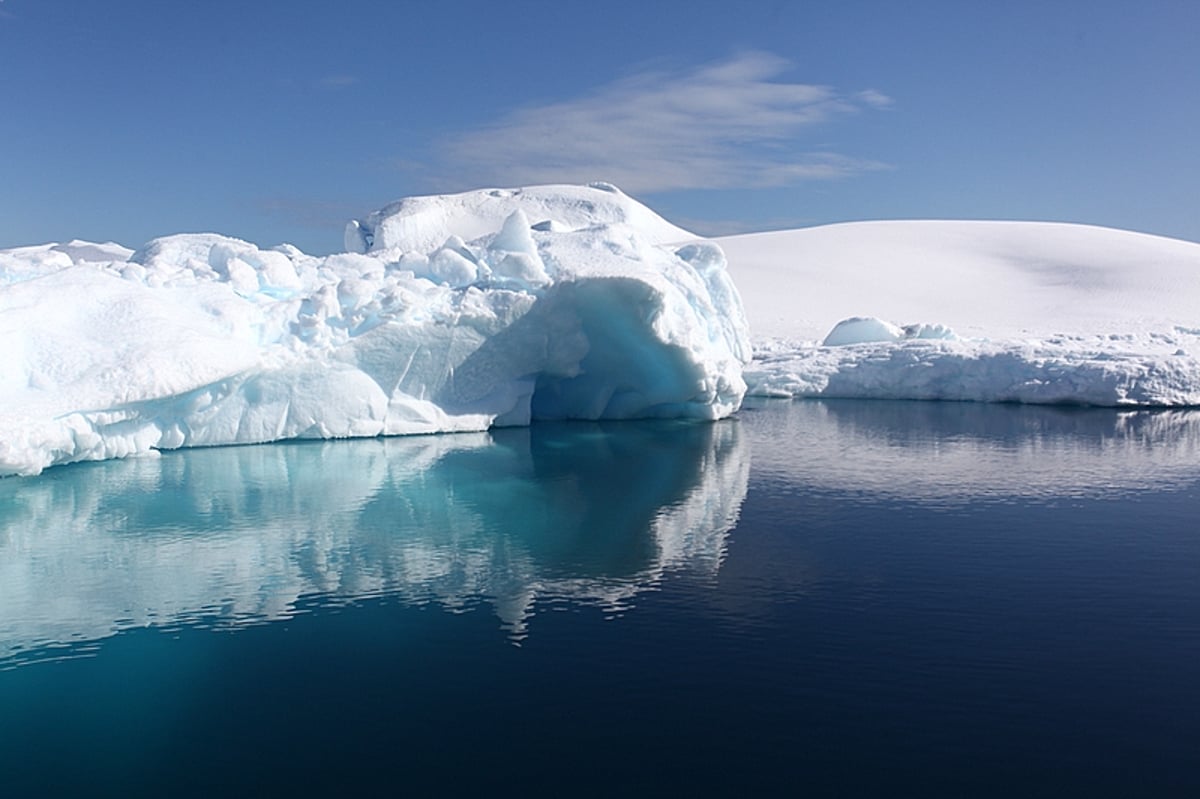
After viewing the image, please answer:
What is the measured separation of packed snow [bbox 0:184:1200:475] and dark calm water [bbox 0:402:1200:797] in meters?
1.51

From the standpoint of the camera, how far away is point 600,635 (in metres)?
7.10

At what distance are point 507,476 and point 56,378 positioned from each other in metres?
5.71

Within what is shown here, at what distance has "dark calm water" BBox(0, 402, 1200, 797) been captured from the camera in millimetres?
5344

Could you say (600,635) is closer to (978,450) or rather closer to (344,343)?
(344,343)

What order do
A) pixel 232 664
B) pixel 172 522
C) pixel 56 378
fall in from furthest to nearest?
pixel 56 378 < pixel 172 522 < pixel 232 664

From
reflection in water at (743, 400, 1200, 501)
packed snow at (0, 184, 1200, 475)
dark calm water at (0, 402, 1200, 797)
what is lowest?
dark calm water at (0, 402, 1200, 797)

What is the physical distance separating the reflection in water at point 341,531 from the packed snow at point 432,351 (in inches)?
29.9

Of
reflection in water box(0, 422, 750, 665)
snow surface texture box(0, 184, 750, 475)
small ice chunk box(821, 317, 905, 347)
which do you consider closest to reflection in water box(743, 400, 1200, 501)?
reflection in water box(0, 422, 750, 665)

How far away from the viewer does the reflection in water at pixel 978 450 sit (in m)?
12.6

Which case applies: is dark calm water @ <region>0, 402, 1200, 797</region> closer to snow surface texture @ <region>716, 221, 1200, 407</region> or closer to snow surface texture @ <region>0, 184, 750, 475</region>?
snow surface texture @ <region>0, 184, 750, 475</region>

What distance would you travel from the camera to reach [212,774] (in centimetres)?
526

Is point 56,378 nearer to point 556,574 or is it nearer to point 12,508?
point 12,508

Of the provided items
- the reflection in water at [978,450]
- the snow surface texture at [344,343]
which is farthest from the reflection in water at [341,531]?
the reflection in water at [978,450]

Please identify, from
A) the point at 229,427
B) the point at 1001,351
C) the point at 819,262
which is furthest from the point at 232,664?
the point at 819,262
